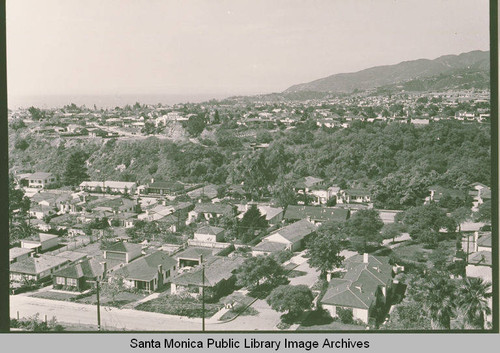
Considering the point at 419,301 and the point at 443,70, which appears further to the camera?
→ the point at 443,70

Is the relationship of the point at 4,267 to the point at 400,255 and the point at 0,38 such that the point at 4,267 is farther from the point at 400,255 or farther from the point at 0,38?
the point at 400,255

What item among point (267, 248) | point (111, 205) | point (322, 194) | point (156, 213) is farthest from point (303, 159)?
point (111, 205)

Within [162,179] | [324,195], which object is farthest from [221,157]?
A: [324,195]

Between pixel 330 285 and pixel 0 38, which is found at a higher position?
pixel 0 38

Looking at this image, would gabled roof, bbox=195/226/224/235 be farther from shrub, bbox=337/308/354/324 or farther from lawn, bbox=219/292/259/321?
shrub, bbox=337/308/354/324

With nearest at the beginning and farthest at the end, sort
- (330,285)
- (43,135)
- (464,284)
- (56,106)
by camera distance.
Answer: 1. (464,284)
2. (330,285)
3. (56,106)
4. (43,135)

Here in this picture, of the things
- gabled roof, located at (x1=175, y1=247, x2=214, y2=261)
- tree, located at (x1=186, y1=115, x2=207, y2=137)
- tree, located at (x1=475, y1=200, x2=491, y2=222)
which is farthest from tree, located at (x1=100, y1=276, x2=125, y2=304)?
tree, located at (x1=475, y1=200, x2=491, y2=222)
